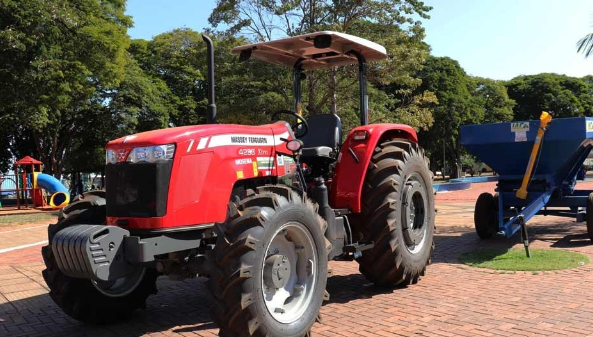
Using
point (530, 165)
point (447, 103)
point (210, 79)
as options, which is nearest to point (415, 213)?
point (530, 165)

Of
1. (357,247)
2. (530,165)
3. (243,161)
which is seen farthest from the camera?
(530,165)

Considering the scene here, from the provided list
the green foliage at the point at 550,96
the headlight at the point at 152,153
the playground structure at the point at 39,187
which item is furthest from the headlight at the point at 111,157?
the green foliage at the point at 550,96

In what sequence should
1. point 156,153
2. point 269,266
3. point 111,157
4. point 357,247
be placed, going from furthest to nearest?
point 357,247, point 111,157, point 269,266, point 156,153

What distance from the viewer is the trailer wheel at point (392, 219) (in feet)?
17.3

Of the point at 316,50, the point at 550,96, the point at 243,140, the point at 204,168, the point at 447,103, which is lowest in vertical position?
the point at 204,168

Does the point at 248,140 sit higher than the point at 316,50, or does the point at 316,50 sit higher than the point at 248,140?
the point at 316,50

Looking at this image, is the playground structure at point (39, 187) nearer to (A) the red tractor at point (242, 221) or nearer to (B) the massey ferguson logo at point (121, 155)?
(A) the red tractor at point (242, 221)

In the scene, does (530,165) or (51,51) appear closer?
(530,165)

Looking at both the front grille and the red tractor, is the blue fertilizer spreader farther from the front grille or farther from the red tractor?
the front grille

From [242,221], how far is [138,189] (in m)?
0.83

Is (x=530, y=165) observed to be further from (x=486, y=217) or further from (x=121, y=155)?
(x=121, y=155)

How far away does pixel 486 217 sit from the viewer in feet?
29.4

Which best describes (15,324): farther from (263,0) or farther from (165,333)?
(263,0)

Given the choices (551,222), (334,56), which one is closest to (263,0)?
(551,222)
